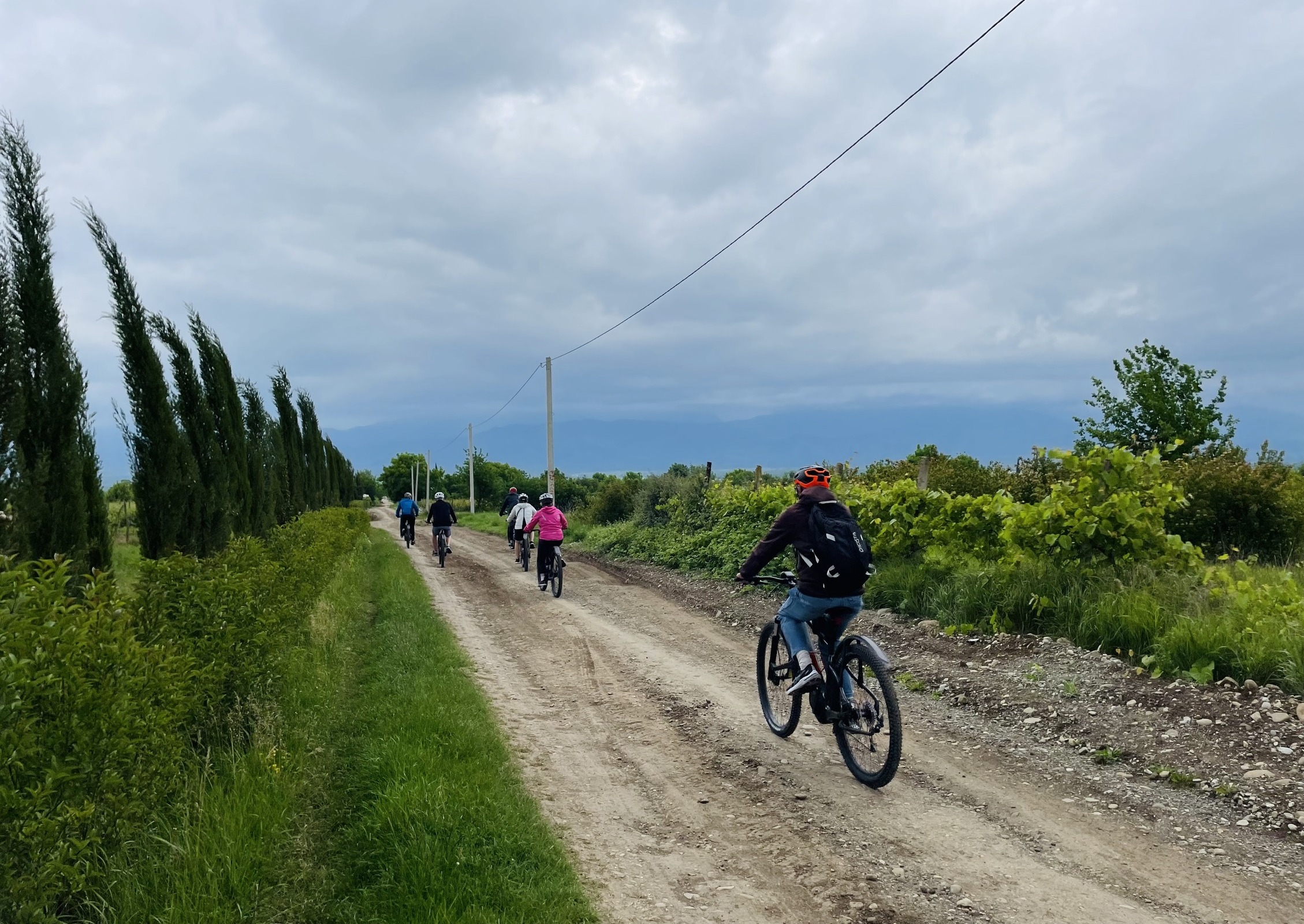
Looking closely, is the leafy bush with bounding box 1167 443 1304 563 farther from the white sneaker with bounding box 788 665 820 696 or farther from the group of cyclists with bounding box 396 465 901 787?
the white sneaker with bounding box 788 665 820 696

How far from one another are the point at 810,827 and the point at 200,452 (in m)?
9.95

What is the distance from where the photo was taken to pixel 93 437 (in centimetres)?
722

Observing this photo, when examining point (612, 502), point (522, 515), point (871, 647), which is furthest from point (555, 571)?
point (612, 502)

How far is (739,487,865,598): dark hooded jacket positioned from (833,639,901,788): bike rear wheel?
15.3 inches

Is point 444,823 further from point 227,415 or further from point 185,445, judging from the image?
point 227,415

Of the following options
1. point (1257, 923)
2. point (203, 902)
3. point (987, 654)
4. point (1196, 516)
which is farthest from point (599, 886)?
point (1196, 516)

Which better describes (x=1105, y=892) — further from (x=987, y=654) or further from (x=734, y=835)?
(x=987, y=654)

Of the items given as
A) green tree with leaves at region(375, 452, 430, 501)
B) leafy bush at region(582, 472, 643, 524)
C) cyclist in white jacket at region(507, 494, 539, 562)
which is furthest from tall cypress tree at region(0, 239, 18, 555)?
green tree with leaves at region(375, 452, 430, 501)

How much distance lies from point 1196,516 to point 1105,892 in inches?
470

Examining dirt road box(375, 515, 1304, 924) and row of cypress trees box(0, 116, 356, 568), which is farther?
row of cypress trees box(0, 116, 356, 568)

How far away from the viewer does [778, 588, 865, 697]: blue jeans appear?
599 cm

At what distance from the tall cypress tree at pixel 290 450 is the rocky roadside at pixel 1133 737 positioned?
17.9m

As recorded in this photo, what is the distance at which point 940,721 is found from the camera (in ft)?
22.9

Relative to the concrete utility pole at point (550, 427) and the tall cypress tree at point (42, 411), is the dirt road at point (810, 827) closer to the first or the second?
the tall cypress tree at point (42, 411)
